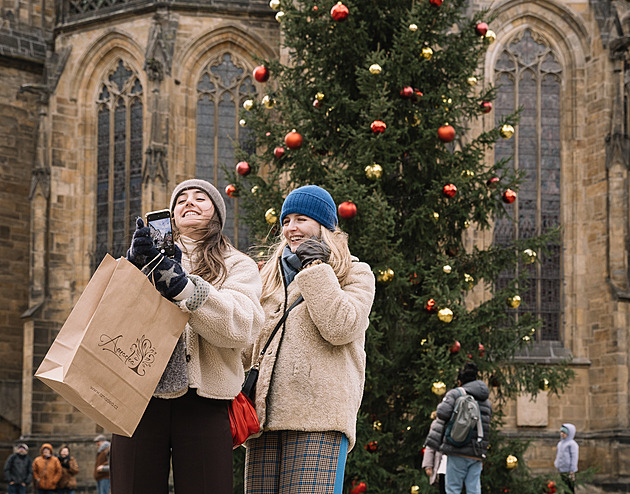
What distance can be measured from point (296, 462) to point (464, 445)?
5.24m

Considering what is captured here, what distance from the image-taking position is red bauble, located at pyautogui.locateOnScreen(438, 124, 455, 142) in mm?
A: 9078

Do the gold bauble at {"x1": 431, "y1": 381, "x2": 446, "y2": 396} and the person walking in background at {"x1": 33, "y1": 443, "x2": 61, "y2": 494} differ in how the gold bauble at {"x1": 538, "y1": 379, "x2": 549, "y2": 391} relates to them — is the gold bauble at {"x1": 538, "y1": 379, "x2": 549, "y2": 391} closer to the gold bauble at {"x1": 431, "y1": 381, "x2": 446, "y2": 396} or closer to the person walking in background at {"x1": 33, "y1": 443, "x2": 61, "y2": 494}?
the gold bauble at {"x1": 431, "y1": 381, "x2": 446, "y2": 396}

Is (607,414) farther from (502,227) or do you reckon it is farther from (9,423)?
(9,423)

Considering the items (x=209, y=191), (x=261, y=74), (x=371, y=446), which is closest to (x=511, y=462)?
(x=371, y=446)

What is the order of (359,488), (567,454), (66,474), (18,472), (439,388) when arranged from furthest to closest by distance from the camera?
(18,472) < (66,474) < (567,454) < (439,388) < (359,488)

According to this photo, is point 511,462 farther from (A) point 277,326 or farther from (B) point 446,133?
(A) point 277,326

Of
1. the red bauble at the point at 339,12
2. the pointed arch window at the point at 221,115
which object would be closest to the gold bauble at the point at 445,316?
the red bauble at the point at 339,12

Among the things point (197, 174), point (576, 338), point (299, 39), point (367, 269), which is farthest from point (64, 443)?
point (367, 269)

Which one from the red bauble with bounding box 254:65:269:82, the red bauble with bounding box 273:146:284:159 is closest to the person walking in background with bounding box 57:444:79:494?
the red bauble with bounding box 273:146:284:159

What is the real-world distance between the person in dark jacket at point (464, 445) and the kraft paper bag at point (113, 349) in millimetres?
5664

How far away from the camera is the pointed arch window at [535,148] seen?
18.1 metres

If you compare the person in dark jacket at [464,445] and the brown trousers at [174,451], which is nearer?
the brown trousers at [174,451]

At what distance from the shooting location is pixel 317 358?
3.53m

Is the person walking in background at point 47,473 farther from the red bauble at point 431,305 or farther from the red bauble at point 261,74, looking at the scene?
the red bauble at point 431,305
